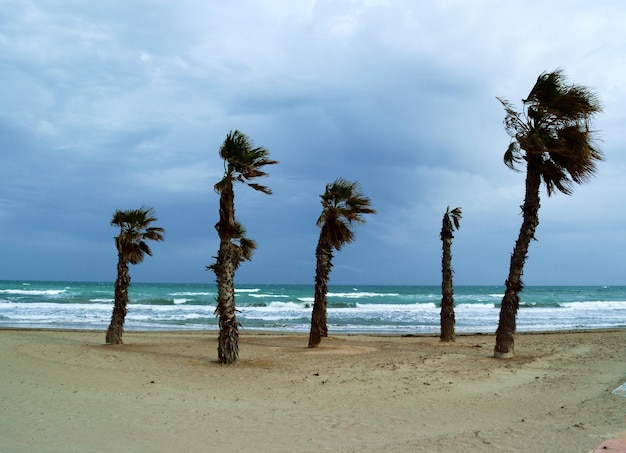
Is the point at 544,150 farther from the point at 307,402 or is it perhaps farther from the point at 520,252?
the point at 307,402

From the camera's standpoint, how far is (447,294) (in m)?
20.5

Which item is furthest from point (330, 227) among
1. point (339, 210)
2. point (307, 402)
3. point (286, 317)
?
point (286, 317)

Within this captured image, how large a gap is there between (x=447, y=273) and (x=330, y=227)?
5396 mm

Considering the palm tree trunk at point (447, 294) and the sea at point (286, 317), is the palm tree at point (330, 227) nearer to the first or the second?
the palm tree trunk at point (447, 294)

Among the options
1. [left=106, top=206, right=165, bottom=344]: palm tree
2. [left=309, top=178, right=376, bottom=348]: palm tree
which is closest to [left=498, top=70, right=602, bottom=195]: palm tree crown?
[left=309, top=178, right=376, bottom=348]: palm tree

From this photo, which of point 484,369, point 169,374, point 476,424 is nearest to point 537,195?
point 484,369

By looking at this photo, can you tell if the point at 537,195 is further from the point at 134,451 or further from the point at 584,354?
the point at 134,451

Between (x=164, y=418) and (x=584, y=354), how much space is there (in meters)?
Result: 13.2

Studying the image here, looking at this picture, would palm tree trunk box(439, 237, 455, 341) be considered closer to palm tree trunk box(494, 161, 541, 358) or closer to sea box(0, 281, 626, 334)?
palm tree trunk box(494, 161, 541, 358)

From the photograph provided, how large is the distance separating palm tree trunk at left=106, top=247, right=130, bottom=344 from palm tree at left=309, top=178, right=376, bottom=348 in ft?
20.1

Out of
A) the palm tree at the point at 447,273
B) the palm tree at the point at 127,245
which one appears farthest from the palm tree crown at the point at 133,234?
the palm tree at the point at 447,273

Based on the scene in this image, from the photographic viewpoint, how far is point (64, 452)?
20.5 feet

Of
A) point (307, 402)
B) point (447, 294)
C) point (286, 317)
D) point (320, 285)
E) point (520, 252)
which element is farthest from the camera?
point (286, 317)

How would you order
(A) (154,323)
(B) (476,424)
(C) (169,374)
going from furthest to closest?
1. (A) (154,323)
2. (C) (169,374)
3. (B) (476,424)
